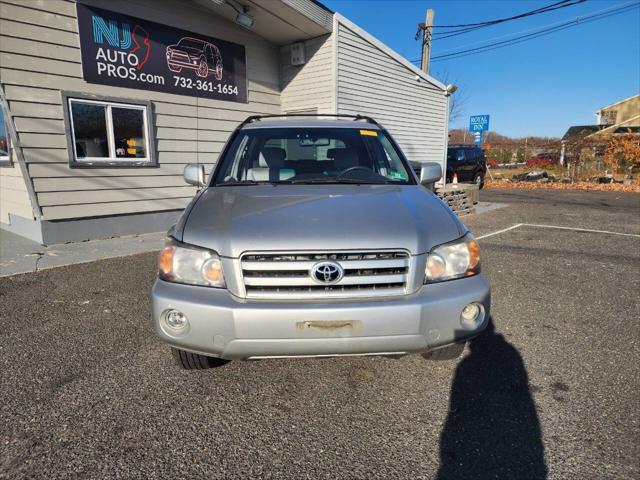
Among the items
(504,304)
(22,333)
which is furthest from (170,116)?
(504,304)

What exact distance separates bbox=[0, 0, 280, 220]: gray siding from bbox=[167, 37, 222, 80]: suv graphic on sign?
27 centimetres

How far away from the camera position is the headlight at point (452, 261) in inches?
84.4

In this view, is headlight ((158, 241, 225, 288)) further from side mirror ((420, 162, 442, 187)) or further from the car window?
the car window

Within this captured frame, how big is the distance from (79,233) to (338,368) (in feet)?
17.8

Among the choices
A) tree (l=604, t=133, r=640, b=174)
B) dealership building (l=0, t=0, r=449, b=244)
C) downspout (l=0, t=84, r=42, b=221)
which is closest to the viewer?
downspout (l=0, t=84, r=42, b=221)

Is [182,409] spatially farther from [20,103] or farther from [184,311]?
[20,103]

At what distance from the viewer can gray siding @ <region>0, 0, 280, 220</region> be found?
212 inches

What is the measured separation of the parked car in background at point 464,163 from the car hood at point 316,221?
14899mm

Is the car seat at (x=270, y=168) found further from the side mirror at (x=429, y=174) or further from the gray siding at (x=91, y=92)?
the gray siding at (x=91, y=92)

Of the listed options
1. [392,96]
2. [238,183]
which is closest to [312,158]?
[238,183]

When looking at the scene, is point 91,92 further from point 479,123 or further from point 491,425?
point 479,123

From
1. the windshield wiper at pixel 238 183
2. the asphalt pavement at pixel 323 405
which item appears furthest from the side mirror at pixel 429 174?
the asphalt pavement at pixel 323 405

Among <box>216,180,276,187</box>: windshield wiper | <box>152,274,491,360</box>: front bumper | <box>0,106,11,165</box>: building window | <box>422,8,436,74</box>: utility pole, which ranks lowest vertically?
<box>152,274,491,360</box>: front bumper

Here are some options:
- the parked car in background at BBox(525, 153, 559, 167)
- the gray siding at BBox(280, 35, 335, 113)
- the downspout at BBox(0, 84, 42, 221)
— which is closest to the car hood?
the downspout at BBox(0, 84, 42, 221)
